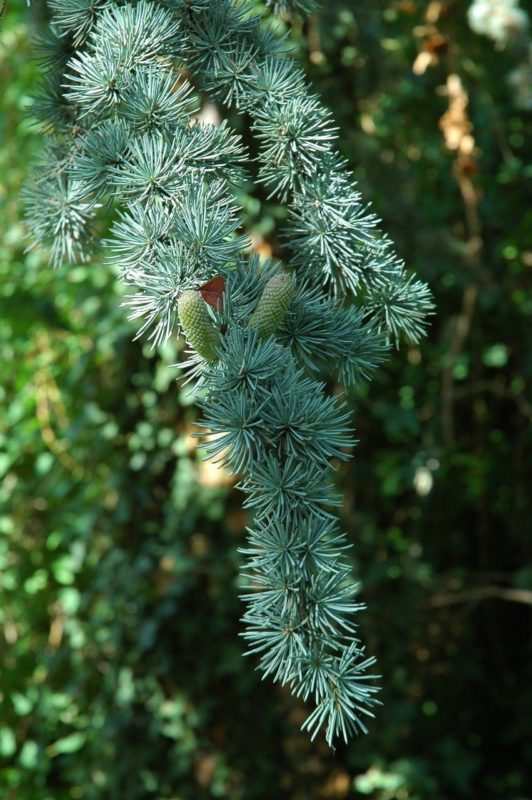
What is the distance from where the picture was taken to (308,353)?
0.73 m

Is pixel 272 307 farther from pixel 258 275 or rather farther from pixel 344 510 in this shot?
pixel 344 510

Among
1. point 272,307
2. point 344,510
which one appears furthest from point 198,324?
point 344,510

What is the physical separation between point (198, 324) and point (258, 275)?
0.30 ft

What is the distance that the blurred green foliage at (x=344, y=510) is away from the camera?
6.57 ft

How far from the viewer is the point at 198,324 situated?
65cm

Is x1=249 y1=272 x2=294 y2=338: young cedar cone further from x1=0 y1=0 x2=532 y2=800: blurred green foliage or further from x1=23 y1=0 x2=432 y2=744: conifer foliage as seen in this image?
x1=0 y1=0 x2=532 y2=800: blurred green foliage

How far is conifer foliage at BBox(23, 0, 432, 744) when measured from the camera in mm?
628

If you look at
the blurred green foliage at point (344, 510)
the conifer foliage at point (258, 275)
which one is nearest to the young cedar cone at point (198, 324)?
the conifer foliage at point (258, 275)

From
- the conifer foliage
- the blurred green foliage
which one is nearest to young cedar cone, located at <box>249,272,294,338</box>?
the conifer foliage

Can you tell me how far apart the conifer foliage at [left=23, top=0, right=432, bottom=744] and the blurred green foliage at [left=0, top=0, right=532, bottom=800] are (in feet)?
3.14

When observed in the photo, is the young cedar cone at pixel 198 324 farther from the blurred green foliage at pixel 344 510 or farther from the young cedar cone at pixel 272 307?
the blurred green foliage at pixel 344 510

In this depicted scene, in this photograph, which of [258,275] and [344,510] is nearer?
[258,275]

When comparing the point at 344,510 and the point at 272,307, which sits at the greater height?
the point at 272,307

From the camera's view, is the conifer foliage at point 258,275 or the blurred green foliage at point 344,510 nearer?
the conifer foliage at point 258,275
